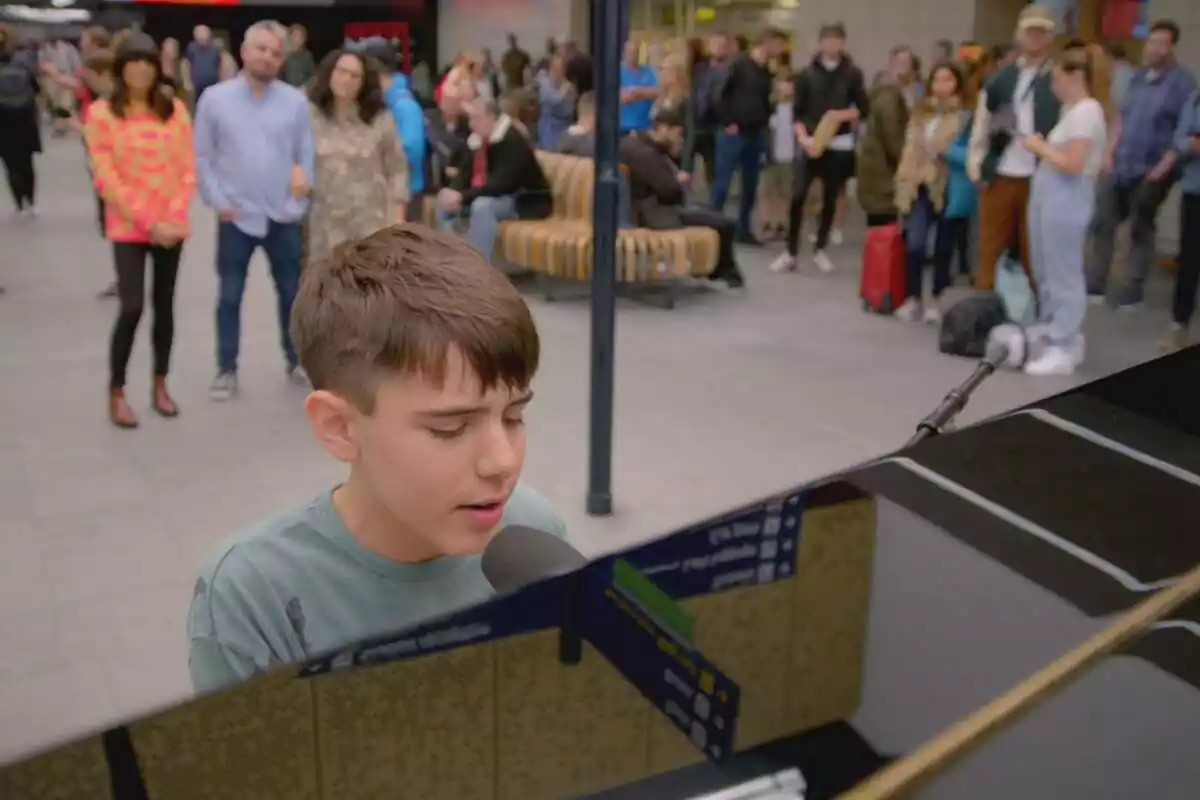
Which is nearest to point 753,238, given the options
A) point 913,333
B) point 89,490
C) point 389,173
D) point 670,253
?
point 670,253

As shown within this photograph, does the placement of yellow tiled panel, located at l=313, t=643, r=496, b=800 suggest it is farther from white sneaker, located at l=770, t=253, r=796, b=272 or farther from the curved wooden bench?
white sneaker, located at l=770, t=253, r=796, b=272

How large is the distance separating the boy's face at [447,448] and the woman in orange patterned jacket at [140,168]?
167 inches

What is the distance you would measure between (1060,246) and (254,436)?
413cm

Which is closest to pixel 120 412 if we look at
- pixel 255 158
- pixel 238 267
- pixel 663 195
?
pixel 238 267

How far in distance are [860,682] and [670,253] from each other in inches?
265

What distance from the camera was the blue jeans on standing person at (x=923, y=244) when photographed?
24.8ft

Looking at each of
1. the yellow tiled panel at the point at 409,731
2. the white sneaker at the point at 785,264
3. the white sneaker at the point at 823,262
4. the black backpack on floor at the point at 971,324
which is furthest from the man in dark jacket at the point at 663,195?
the yellow tiled panel at the point at 409,731

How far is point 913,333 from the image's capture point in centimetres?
737

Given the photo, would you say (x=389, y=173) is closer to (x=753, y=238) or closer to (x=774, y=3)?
(x=753, y=238)

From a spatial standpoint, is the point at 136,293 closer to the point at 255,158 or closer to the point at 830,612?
the point at 255,158

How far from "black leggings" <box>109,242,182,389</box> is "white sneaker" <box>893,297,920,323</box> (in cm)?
443

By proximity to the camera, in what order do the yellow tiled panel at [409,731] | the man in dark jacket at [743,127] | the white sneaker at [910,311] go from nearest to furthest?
the yellow tiled panel at [409,731] < the white sneaker at [910,311] < the man in dark jacket at [743,127]

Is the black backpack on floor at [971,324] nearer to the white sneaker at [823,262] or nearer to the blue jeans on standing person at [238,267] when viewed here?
the white sneaker at [823,262]

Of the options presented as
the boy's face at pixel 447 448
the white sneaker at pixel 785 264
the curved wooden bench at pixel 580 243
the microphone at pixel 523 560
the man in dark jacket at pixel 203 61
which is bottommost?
the white sneaker at pixel 785 264
